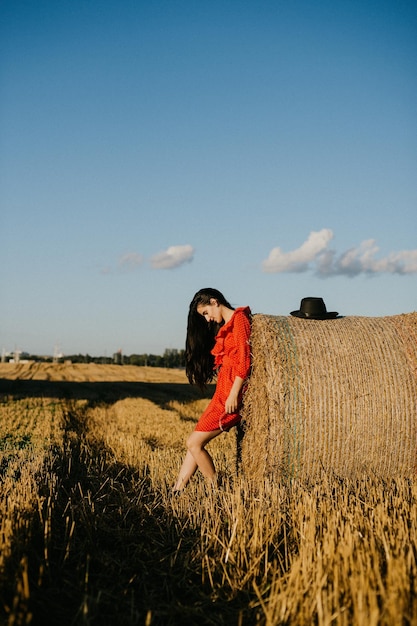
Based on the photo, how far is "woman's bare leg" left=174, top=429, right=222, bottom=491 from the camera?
17.0 feet

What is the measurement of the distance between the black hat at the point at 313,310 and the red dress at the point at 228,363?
0.78 m

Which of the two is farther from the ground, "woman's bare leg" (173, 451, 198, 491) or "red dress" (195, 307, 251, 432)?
"red dress" (195, 307, 251, 432)

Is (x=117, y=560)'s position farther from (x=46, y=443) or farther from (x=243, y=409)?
(x=46, y=443)

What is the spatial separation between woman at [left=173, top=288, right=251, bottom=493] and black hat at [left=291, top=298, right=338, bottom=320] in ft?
2.25

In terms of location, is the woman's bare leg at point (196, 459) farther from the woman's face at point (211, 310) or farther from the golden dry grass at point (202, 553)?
the woman's face at point (211, 310)

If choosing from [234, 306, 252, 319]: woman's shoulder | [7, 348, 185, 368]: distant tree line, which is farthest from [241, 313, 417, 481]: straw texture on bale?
[7, 348, 185, 368]: distant tree line

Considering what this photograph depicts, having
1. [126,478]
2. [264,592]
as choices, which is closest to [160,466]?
[126,478]

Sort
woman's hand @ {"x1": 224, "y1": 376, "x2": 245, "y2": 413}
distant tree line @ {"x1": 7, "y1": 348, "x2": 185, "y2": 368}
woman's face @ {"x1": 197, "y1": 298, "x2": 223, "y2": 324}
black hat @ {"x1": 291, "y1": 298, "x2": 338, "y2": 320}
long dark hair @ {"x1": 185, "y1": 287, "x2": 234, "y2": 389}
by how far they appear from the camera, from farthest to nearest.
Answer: distant tree line @ {"x1": 7, "y1": 348, "x2": 185, "y2": 368}
black hat @ {"x1": 291, "y1": 298, "x2": 338, "y2": 320}
long dark hair @ {"x1": 185, "y1": 287, "x2": 234, "y2": 389}
woman's face @ {"x1": 197, "y1": 298, "x2": 223, "y2": 324}
woman's hand @ {"x1": 224, "y1": 376, "x2": 245, "y2": 413}

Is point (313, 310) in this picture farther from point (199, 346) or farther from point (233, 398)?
point (233, 398)

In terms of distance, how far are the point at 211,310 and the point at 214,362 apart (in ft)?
2.02

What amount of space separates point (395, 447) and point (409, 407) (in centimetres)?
41

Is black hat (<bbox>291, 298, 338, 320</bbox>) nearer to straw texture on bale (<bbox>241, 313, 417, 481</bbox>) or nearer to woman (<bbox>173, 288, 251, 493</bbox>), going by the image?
straw texture on bale (<bbox>241, 313, 417, 481</bbox>)

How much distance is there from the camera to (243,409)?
18.8 feet

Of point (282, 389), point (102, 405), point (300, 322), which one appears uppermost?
point (300, 322)
